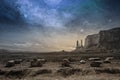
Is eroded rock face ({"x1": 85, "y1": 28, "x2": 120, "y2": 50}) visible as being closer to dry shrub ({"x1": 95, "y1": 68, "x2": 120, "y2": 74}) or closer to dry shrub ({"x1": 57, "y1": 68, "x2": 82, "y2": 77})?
dry shrub ({"x1": 95, "y1": 68, "x2": 120, "y2": 74})

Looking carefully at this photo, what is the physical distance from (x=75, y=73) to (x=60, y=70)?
2027 mm

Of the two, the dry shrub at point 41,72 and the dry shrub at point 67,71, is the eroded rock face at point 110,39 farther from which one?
the dry shrub at point 41,72

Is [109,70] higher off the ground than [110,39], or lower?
lower

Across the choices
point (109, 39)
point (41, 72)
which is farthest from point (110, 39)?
point (41, 72)

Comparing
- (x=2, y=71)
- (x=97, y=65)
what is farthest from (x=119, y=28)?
(x=2, y=71)

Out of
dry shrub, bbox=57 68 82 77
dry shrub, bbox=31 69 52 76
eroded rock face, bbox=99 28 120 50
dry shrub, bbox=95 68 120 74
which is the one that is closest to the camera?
dry shrub, bbox=95 68 120 74

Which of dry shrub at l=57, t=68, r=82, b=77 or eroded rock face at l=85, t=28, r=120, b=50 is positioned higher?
eroded rock face at l=85, t=28, r=120, b=50

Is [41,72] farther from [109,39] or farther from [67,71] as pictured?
[109,39]

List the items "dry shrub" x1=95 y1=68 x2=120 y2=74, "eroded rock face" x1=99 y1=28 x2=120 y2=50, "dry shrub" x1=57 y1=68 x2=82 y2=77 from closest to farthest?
1. "dry shrub" x1=95 y1=68 x2=120 y2=74
2. "dry shrub" x1=57 y1=68 x2=82 y2=77
3. "eroded rock face" x1=99 y1=28 x2=120 y2=50

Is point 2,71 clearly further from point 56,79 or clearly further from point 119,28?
point 119,28

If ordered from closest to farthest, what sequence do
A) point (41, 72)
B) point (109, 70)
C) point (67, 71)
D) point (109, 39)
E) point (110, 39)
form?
point (109, 70) < point (67, 71) < point (41, 72) < point (110, 39) < point (109, 39)

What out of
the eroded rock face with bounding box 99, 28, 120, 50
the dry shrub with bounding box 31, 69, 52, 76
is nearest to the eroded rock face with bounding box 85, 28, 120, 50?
the eroded rock face with bounding box 99, 28, 120, 50

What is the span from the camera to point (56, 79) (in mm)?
18109

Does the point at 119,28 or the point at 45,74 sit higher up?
the point at 119,28
